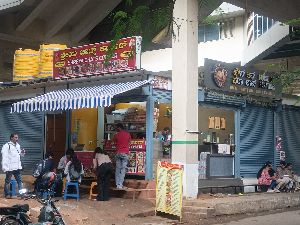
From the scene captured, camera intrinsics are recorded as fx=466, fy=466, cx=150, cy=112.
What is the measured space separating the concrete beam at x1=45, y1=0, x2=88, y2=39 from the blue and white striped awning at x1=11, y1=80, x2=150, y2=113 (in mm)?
8041

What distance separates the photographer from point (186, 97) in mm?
12219

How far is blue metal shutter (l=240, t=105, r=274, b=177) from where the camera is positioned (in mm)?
15227

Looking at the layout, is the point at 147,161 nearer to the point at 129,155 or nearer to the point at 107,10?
the point at 129,155

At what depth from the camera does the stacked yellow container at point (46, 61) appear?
1638cm

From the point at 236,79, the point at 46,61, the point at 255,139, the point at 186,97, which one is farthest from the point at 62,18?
the point at 186,97

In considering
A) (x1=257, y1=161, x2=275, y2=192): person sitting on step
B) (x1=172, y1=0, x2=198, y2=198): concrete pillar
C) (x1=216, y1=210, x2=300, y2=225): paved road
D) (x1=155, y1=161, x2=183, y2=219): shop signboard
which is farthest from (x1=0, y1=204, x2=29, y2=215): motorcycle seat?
(x1=257, y1=161, x2=275, y2=192): person sitting on step

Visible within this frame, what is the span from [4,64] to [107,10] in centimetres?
546

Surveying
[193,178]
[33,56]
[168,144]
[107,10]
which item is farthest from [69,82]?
[107,10]

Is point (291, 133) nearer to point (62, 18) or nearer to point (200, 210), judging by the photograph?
point (200, 210)

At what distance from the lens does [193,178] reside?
40.2 ft

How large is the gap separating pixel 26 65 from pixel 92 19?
21.6 feet

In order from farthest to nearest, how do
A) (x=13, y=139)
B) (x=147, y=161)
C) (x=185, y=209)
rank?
(x=147, y=161), (x=13, y=139), (x=185, y=209)

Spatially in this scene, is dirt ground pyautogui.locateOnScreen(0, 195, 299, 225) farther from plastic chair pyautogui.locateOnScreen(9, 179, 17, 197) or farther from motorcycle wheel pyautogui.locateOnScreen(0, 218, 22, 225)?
motorcycle wheel pyautogui.locateOnScreen(0, 218, 22, 225)

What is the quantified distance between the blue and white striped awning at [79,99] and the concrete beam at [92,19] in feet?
29.7
